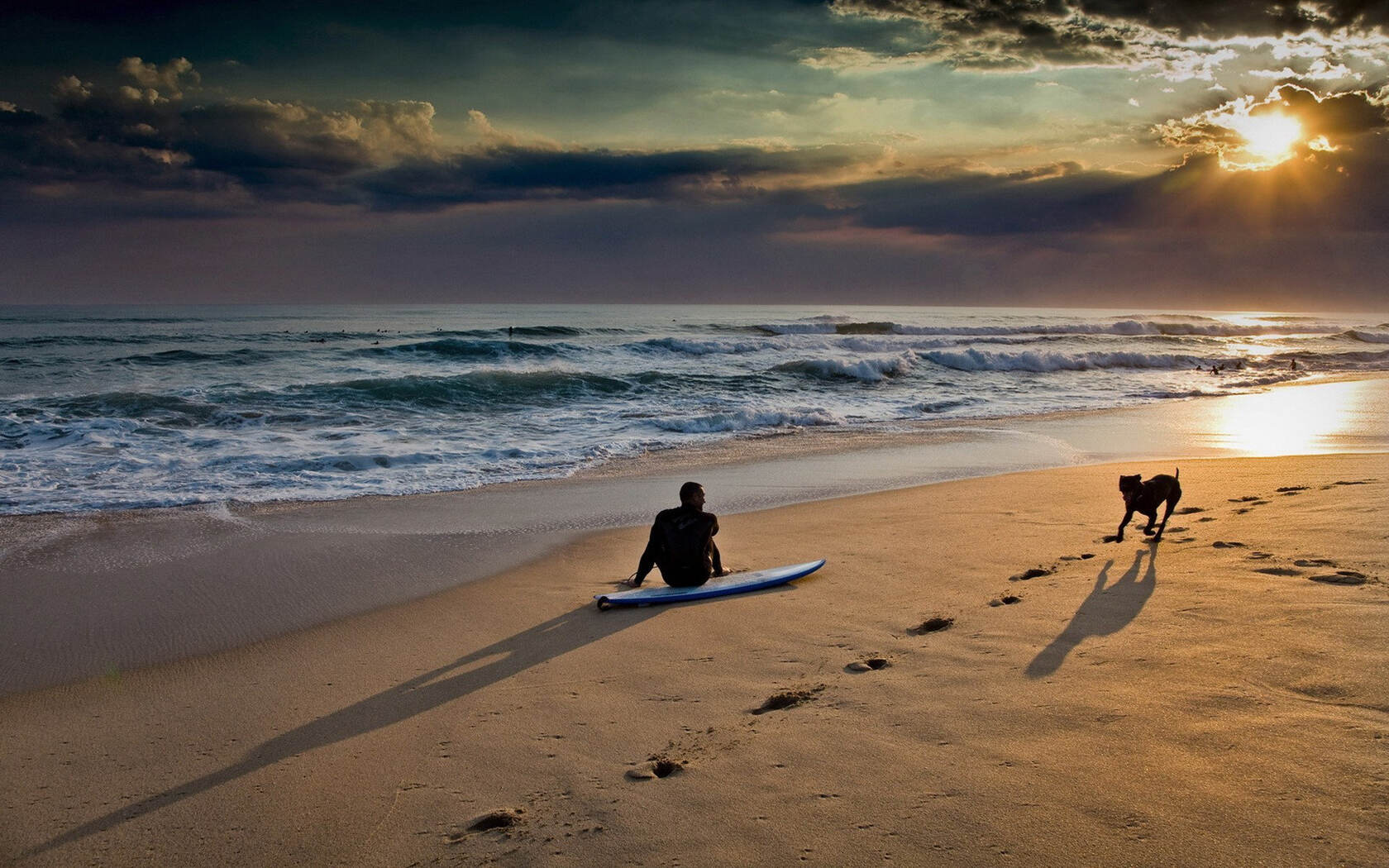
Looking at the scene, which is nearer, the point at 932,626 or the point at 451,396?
the point at 932,626

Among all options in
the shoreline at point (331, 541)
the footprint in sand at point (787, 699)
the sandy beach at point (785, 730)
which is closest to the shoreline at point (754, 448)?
the shoreline at point (331, 541)

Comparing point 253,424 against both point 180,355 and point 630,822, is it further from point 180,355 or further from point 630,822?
point 180,355

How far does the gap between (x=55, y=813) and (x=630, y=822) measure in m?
2.31

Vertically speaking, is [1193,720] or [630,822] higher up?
[1193,720]

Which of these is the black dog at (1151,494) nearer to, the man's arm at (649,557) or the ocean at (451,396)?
the man's arm at (649,557)

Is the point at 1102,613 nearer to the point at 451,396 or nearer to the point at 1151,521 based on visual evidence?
the point at 1151,521

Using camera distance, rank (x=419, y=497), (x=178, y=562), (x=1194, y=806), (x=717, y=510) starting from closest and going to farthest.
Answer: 1. (x=1194, y=806)
2. (x=178, y=562)
3. (x=717, y=510)
4. (x=419, y=497)

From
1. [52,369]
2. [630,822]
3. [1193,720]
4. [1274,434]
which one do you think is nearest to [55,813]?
[630,822]

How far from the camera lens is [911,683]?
368 centimetres

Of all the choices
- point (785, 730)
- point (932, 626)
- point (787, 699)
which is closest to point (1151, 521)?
point (932, 626)

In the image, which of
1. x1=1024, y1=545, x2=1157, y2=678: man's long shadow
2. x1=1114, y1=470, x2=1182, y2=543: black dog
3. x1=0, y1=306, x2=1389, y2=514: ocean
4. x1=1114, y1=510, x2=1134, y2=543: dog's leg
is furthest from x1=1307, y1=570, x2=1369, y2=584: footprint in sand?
x1=0, y1=306, x2=1389, y2=514: ocean

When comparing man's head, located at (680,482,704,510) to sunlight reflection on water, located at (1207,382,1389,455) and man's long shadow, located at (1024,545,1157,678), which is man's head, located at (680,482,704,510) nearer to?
man's long shadow, located at (1024,545,1157,678)

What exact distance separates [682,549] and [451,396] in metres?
15.8

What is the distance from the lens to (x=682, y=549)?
18.6ft
